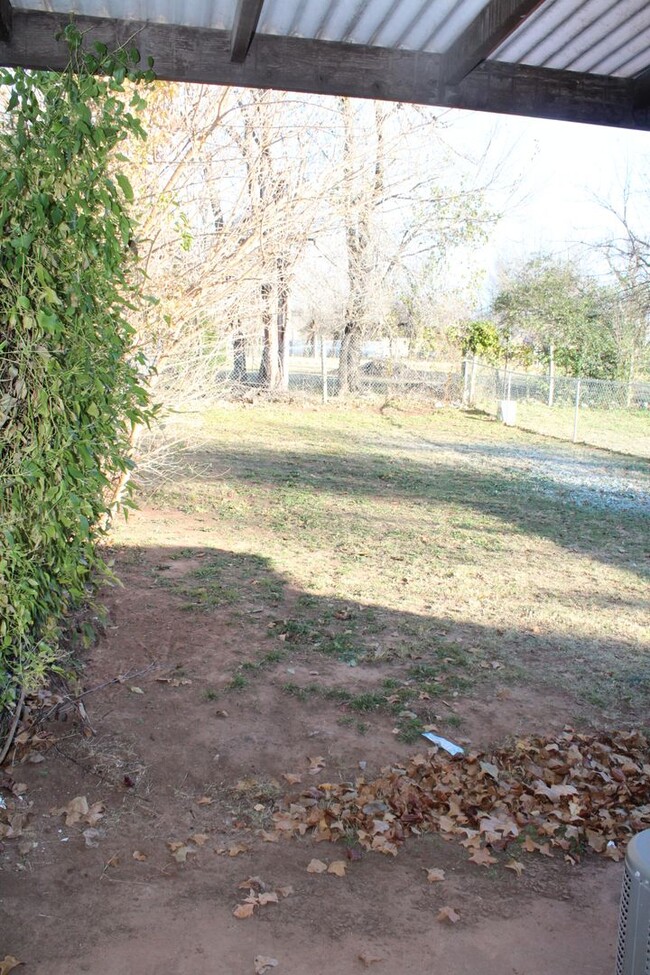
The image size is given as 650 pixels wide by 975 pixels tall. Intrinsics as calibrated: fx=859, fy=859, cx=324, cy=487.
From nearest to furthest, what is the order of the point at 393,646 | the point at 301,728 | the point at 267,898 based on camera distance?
the point at 267,898 < the point at 301,728 < the point at 393,646

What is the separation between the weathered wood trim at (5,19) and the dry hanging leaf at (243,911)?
4.05 meters

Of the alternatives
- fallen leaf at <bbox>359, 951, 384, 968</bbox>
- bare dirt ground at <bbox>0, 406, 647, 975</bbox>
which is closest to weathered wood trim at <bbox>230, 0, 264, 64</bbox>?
bare dirt ground at <bbox>0, 406, 647, 975</bbox>

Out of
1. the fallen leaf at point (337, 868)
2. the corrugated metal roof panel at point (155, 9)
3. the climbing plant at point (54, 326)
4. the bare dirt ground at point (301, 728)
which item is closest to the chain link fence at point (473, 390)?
the bare dirt ground at point (301, 728)

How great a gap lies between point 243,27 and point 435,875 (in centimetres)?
391

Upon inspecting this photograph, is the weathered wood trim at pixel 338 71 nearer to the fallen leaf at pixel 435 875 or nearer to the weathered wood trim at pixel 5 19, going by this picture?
the weathered wood trim at pixel 5 19

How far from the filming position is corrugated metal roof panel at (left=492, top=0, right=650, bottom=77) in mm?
3910

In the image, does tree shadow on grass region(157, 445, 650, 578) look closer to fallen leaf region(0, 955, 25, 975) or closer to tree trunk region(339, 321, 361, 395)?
fallen leaf region(0, 955, 25, 975)

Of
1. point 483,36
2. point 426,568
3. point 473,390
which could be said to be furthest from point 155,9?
point 473,390

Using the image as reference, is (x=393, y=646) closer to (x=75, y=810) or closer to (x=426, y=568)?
(x=426, y=568)

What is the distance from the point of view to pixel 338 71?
4355 millimetres

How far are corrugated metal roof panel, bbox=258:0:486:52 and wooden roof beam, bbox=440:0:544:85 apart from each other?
0.21ft

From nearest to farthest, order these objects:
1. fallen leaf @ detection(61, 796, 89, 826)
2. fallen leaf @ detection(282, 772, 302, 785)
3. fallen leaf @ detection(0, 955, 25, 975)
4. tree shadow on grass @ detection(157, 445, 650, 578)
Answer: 1. fallen leaf @ detection(0, 955, 25, 975)
2. fallen leaf @ detection(61, 796, 89, 826)
3. fallen leaf @ detection(282, 772, 302, 785)
4. tree shadow on grass @ detection(157, 445, 650, 578)

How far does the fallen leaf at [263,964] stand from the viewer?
326 centimetres

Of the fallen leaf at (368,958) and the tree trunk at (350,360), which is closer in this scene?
the fallen leaf at (368,958)
